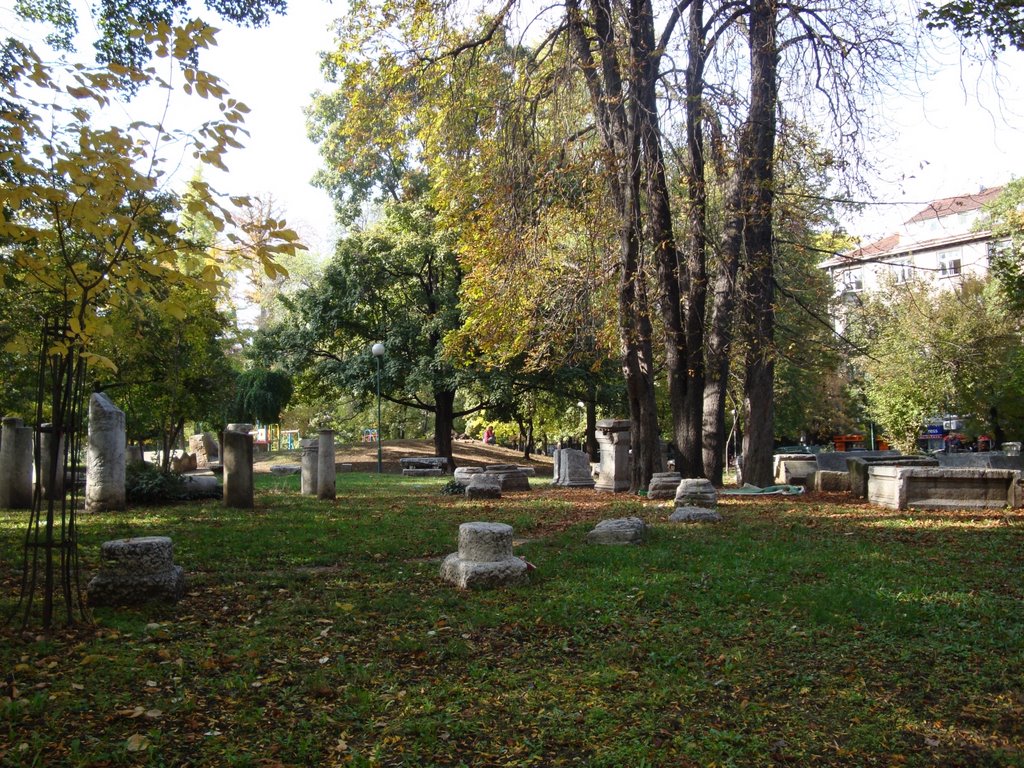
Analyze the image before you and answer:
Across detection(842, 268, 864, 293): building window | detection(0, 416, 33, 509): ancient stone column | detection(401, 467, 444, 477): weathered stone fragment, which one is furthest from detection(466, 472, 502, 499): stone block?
detection(401, 467, 444, 477): weathered stone fragment

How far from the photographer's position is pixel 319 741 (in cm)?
393

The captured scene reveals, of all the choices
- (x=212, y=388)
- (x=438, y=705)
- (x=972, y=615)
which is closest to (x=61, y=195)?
(x=438, y=705)

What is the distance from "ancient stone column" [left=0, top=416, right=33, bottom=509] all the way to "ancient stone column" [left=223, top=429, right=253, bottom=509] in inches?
135

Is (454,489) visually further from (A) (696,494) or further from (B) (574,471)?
(A) (696,494)

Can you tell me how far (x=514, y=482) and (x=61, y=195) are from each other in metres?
14.5

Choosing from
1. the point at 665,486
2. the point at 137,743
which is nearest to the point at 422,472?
the point at 665,486

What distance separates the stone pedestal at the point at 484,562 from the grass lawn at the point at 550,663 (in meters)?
0.24

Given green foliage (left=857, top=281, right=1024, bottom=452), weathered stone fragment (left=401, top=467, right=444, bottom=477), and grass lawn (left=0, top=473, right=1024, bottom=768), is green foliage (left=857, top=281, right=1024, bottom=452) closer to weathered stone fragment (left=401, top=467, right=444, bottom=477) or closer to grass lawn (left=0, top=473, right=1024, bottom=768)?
weathered stone fragment (left=401, top=467, right=444, bottom=477)

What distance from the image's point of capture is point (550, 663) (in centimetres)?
514

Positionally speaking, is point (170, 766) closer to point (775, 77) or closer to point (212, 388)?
point (775, 77)

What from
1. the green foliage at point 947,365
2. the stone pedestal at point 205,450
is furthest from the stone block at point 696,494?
the stone pedestal at point 205,450

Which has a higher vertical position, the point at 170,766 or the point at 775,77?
the point at 775,77

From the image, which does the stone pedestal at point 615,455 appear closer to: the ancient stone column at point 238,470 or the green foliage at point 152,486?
the ancient stone column at point 238,470

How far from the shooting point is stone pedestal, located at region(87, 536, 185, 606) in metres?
6.20
